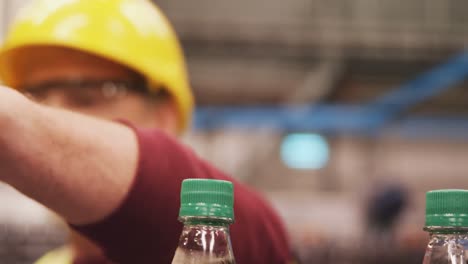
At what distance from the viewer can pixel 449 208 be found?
0.65m

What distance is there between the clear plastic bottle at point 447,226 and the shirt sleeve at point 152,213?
0.41m

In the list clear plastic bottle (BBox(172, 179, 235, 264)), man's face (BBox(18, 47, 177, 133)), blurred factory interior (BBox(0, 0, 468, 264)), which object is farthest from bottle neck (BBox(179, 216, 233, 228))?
blurred factory interior (BBox(0, 0, 468, 264))

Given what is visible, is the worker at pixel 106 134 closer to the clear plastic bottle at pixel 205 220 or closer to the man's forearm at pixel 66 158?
the man's forearm at pixel 66 158

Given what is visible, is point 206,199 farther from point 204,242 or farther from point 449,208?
point 449,208

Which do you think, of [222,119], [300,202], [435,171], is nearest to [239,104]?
[222,119]

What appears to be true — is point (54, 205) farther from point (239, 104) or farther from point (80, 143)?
point (239, 104)

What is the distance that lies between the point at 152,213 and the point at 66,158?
0.19 metres

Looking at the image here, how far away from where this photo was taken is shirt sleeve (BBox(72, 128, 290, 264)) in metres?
0.93

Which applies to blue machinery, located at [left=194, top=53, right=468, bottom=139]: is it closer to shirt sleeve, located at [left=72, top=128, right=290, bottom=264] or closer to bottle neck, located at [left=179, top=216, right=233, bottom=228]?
shirt sleeve, located at [left=72, top=128, right=290, bottom=264]

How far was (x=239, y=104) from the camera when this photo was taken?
8.34 m

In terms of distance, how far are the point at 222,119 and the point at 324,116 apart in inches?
45.9

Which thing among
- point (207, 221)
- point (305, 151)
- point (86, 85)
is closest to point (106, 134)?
point (207, 221)

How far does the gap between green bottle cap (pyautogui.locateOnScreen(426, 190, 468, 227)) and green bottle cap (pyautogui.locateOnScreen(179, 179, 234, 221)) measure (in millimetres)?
206

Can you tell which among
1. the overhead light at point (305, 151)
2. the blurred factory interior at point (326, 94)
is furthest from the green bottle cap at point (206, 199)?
the overhead light at point (305, 151)
